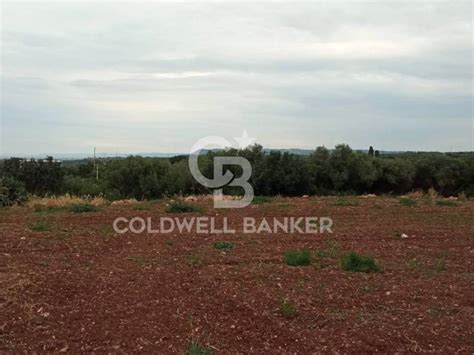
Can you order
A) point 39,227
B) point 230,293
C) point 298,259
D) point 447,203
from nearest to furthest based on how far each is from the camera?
point 230,293
point 298,259
point 39,227
point 447,203

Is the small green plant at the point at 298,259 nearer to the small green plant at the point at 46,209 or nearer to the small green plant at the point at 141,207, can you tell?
the small green plant at the point at 141,207

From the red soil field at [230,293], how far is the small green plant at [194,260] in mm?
13

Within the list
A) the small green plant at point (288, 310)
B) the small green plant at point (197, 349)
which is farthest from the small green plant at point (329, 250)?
the small green plant at point (197, 349)

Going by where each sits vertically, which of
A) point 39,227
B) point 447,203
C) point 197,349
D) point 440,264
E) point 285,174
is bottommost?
point 197,349

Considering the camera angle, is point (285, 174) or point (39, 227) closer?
point (39, 227)

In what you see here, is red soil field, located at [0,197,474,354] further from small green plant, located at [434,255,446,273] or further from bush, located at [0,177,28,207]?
bush, located at [0,177,28,207]

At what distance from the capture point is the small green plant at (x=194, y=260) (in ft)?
18.8

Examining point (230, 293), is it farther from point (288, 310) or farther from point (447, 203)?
point (447, 203)

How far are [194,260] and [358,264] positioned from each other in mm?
2062

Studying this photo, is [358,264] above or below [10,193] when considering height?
below

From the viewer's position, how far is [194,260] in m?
5.91

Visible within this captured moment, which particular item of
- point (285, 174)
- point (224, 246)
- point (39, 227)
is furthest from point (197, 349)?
point (285, 174)

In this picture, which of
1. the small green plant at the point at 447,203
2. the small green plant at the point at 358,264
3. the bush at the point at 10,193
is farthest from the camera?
the bush at the point at 10,193

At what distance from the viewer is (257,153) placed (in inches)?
1178
